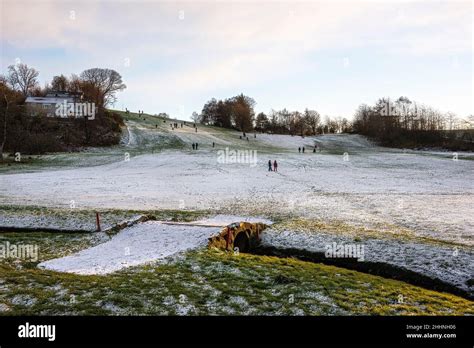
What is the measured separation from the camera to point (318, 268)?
14812 mm

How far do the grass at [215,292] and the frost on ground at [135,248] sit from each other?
3.17ft

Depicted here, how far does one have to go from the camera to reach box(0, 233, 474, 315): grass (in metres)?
10.2

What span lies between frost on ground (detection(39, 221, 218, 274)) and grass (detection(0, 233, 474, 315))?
0.97 metres

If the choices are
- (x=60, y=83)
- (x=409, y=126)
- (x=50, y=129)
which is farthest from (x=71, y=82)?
(x=409, y=126)

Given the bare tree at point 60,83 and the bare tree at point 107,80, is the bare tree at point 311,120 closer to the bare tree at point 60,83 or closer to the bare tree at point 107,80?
the bare tree at point 107,80

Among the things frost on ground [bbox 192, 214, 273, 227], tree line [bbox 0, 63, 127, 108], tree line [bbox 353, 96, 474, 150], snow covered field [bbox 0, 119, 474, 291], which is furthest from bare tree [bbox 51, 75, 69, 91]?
frost on ground [bbox 192, 214, 273, 227]

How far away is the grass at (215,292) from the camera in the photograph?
33.5 ft

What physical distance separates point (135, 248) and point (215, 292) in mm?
6930

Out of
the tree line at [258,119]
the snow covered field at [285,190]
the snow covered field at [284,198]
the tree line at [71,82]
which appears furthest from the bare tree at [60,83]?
the snow covered field at [285,190]

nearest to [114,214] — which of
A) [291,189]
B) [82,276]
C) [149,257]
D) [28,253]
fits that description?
[28,253]

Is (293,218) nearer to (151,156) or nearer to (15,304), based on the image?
(15,304)

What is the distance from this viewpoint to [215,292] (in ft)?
37.9

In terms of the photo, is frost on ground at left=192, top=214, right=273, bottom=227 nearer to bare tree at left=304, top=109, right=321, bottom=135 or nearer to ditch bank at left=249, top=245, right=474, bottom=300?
ditch bank at left=249, top=245, right=474, bottom=300
